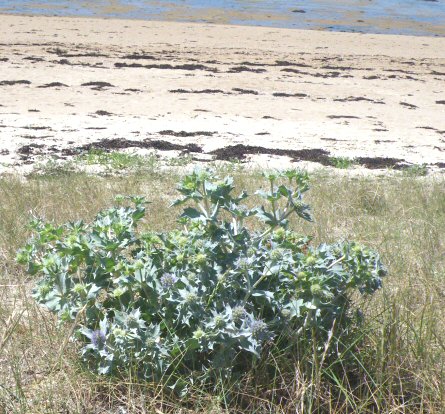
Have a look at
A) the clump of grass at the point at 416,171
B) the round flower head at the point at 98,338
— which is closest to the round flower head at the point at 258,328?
the round flower head at the point at 98,338

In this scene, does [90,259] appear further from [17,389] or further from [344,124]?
[344,124]

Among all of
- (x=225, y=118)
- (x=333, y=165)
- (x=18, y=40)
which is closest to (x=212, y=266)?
(x=333, y=165)

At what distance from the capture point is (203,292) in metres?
2.26

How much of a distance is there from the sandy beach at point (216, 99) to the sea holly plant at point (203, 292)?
5664mm

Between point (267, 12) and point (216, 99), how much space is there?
26.9 meters

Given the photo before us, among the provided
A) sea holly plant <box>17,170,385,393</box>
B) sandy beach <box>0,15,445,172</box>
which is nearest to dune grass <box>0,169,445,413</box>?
sea holly plant <box>17,170,385,393</box>

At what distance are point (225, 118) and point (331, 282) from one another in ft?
32.2

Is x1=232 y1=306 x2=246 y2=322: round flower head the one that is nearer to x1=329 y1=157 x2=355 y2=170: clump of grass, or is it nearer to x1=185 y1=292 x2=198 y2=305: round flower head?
x1=185 y1=292 x2=198 y2=305: round flower head

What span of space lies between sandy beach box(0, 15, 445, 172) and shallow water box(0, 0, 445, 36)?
1043 cm

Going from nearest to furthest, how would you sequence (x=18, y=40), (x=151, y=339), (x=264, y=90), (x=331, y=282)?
1. (x=151, y=339)
2. (x=331, y=282)
3. (x=264, y=90)
4. (x=18, y=40)

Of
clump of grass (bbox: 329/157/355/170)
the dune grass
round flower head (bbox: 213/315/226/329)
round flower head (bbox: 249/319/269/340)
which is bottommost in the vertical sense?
clump of grass (bbox: 329/157/355/170)

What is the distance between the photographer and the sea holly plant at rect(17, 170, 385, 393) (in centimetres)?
222

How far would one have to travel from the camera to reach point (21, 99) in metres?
12.6

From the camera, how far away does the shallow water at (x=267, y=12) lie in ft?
112
